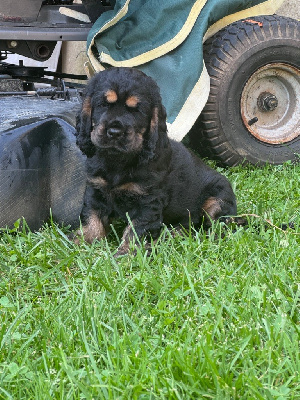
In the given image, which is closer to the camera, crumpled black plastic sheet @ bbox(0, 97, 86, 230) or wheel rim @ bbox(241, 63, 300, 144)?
crumpled black plastic sheet @ bbox(0, 97, 86, 230)

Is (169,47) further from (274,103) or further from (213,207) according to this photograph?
Answer: (213,207)

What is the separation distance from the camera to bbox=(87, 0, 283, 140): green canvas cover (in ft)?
16.4

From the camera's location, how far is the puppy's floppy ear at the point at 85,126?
343 cm

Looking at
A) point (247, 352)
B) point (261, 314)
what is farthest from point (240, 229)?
point (247, 352)

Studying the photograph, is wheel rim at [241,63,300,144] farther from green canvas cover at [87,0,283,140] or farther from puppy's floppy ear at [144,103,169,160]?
puppy's floppy ear at [144,103,169,160]

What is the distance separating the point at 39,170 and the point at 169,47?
69.9 inches

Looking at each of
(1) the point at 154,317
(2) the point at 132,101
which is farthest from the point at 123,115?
(1) the point at 154,317

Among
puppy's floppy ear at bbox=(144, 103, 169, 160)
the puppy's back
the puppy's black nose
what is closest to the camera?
the puppy's black nose

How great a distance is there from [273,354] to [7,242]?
1916 millimetres

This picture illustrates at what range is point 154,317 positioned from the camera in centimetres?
246

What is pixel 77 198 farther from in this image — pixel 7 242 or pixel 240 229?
pixel 240 229

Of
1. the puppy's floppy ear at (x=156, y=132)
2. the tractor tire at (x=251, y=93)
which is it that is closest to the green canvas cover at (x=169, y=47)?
the tractor tire at (x=251, y=93)

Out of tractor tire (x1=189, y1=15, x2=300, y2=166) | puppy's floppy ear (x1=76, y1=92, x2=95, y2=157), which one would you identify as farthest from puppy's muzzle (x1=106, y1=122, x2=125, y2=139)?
tractor tire (x1=189, y1=15, x2=300, y2=166)

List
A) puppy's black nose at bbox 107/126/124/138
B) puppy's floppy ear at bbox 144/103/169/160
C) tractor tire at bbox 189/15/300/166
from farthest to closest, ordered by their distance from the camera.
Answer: tractor tire at bbox 189/15/300/166 → puppy's floppy ear at bbox 144/103/169/160 → puppy's black nose at bbox 107/126/124/138
